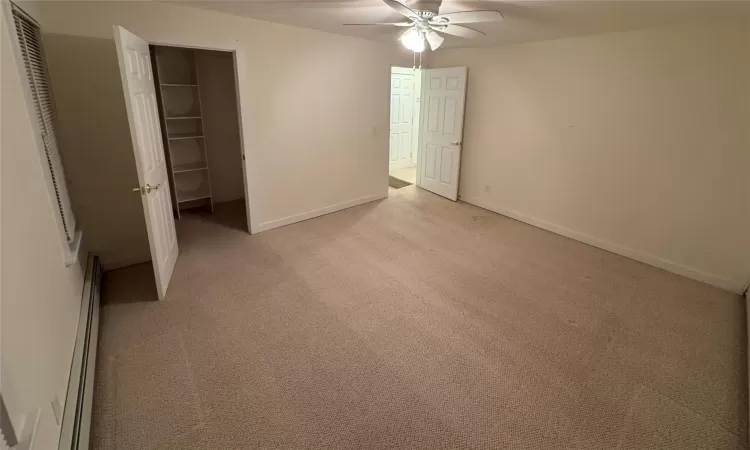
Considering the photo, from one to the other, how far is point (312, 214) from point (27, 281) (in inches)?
125

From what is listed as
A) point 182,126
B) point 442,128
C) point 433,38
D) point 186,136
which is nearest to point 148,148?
point 186,136

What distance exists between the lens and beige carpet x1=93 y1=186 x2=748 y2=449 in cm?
176

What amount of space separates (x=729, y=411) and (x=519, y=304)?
1225 mm

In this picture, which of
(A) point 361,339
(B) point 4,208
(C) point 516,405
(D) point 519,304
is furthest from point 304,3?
(C) point 516,405

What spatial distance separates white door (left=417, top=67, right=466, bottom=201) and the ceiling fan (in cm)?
183

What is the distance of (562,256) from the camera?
3.62m

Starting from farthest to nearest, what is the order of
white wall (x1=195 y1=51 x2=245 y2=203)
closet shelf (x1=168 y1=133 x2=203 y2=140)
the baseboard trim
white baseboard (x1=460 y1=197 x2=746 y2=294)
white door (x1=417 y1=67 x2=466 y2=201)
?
white door (x1=417 y1=67 x2=466 y2=201) → white wall (x1=195 y1=51 x2=245 y2=203) → closet shelf (x1=168 y1=133 x2=203 y2=140) → white baseboard (x1=460 y1=197 x2=746 y2=294) → the baseboard trim

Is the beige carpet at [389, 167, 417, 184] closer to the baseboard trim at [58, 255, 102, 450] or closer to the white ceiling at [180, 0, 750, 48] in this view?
the white ceiling at [180, 0, 750, 48]

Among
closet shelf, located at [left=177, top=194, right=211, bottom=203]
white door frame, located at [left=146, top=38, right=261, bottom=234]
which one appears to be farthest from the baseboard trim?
closet shelf, located at [left=177, top=194, right=211, bottom=203]

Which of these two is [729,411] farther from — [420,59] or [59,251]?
[420,59]

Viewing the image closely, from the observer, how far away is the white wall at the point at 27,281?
1202 millimetres

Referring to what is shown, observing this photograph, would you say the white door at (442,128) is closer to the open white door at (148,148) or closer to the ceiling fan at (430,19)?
the ceiling fan at (430,19)

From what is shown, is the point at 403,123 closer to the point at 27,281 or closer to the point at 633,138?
the point at 633,138

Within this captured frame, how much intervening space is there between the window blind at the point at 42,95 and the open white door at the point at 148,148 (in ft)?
1.45
